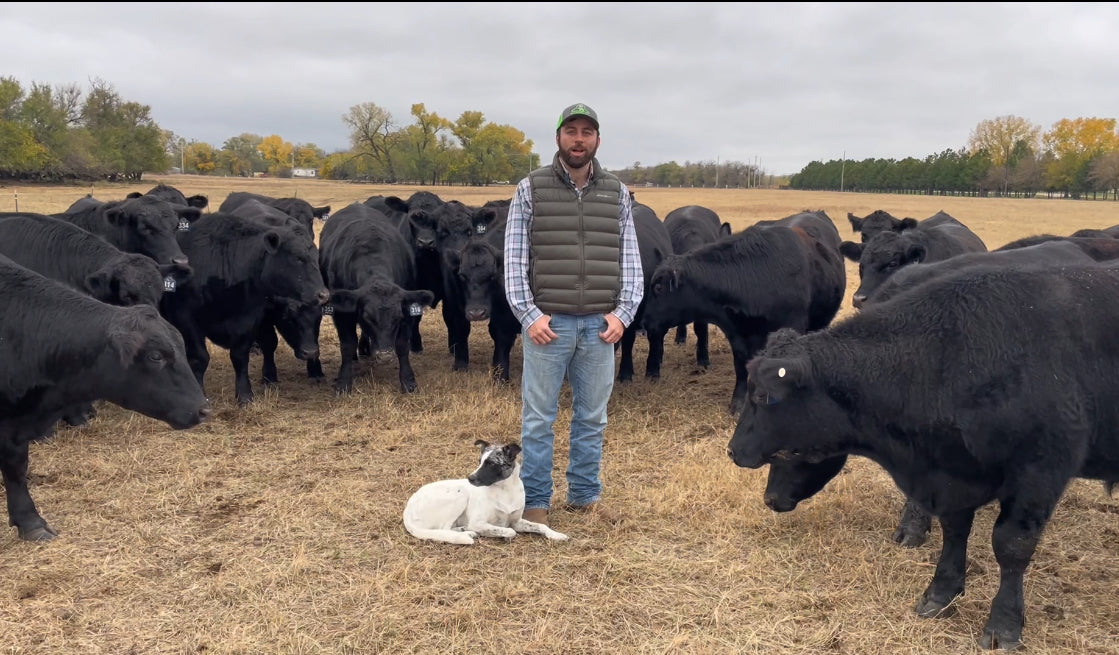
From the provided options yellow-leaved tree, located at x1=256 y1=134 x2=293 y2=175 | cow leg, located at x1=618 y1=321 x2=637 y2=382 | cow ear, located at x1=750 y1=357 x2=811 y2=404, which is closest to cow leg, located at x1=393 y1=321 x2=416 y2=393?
cow leg, located at x1=618 y1=321 x2=637 y2=382

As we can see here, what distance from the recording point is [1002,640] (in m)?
3.76

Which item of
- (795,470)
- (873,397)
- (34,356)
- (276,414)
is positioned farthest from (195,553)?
(873,397)

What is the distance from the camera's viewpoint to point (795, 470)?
4348 mm

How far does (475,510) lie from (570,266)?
1.67m

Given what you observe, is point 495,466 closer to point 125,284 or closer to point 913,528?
point 913,528

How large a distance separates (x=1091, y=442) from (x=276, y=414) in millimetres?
6716

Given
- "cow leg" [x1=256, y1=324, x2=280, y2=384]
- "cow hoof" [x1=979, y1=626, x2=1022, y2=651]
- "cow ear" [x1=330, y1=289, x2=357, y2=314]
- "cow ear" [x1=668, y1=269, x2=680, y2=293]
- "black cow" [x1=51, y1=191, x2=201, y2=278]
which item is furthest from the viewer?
"cow leg" [x1=256, y1=324, x2=280, y2=384]

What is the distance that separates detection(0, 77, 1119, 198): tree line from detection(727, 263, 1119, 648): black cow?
→ 64071 mm

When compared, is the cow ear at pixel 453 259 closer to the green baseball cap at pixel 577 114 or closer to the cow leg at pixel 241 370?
the cow leg at pixel 241 370

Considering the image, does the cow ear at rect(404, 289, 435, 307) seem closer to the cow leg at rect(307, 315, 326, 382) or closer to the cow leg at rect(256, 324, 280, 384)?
the cow leg at rect(307, 315, 326, 382)

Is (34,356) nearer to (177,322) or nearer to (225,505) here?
(225,505)

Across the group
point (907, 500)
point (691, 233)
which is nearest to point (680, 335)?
point (691, 233)

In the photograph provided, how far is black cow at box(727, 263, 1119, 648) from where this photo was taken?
3.58 metres

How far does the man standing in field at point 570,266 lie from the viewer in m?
4.61
